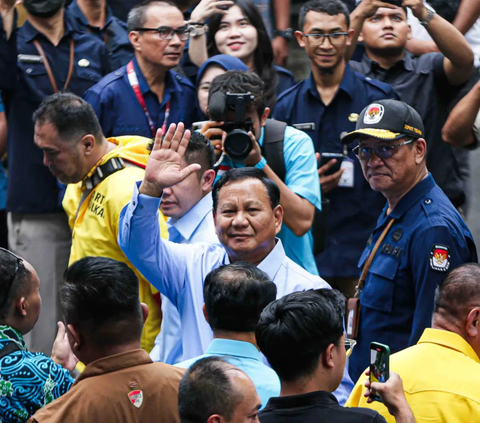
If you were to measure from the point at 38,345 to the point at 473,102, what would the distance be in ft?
10.4

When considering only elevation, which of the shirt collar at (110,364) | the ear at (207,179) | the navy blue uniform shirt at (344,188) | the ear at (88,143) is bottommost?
the navy blue uniform shirt at (344,188)

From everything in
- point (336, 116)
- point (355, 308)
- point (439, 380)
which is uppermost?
point (439, 380)

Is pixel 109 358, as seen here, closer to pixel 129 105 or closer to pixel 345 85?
pixel 129 105

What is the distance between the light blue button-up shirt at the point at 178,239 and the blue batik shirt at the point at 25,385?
3.60 feet

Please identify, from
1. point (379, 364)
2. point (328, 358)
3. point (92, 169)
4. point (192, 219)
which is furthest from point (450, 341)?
point (92, 169)

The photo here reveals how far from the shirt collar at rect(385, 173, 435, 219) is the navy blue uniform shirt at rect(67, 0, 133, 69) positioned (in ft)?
10.1

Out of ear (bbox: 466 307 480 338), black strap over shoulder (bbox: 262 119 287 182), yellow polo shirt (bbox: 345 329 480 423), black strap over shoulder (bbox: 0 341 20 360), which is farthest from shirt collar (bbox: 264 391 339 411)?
black strap over shoulder (bbox: 262 119 287 182)

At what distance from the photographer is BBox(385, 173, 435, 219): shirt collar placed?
446 centimetres

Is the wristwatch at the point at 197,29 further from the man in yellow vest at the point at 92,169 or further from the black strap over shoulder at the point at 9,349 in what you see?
the black strap over shoulder at the point at 9,349

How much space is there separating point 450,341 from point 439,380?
198mm

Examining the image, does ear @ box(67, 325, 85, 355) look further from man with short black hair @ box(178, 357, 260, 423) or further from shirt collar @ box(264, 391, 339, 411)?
shirt collar @ box(264, 391, 339, 411)

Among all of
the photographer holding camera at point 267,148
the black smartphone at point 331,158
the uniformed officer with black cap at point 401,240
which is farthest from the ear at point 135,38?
the uniformed officer with black cap at point 401,240

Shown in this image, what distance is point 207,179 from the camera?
4918 millimetres

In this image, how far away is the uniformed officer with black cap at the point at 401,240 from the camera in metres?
4.25
